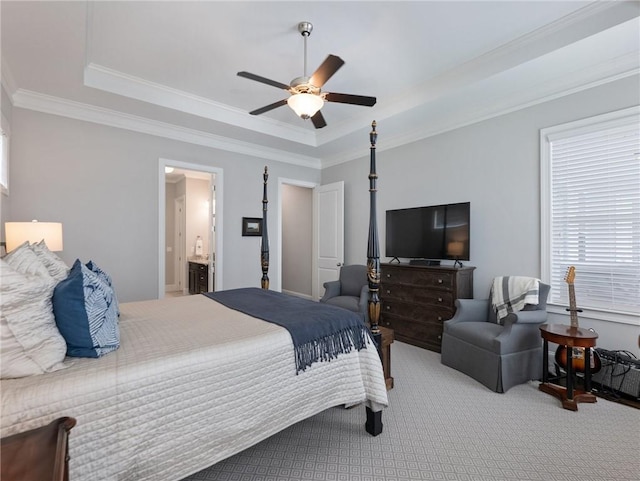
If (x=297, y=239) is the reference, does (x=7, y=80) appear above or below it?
above

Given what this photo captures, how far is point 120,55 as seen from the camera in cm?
304

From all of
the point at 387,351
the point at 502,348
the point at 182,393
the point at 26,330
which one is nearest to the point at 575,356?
A: the point at 502,348

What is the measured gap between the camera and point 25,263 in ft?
4.67

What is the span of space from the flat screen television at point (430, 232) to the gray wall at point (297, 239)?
240cm

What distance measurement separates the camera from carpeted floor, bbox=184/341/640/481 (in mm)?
1800

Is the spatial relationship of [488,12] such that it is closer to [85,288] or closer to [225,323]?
[225,323]

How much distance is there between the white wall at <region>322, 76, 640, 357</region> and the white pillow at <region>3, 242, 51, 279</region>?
3878mm

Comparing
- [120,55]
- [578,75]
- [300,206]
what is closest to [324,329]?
[120,55]

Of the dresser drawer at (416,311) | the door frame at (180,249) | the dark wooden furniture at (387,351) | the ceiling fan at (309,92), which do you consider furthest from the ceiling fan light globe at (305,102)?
the door frame at (180,249)

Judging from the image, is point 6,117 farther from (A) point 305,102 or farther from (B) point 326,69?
(B) point 326,69

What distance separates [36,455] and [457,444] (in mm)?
2183

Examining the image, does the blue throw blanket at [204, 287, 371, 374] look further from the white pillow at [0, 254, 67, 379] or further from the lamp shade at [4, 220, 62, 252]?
the lamp shade at [4, 220, 62, 252]

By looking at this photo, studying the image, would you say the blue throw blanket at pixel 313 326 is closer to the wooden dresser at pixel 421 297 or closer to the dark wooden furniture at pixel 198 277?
the wooden dresser at pixel 421 297

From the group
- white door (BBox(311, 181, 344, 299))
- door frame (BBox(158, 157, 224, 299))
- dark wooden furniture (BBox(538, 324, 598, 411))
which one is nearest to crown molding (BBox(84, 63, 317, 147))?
door frame (BBox(158, 157, 224, 299))
